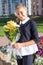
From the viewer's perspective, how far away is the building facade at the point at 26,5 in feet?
149

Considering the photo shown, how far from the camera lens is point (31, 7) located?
50.5 metres

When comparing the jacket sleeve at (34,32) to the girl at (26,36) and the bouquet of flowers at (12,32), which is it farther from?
the bouquet of flowers at (12,32)

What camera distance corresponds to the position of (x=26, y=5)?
1732 inches

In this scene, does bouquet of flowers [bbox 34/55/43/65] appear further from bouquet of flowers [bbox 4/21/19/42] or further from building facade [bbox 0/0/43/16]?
building facade [bbox 0/0/43/16]

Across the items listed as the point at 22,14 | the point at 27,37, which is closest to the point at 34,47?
the point at 27,37

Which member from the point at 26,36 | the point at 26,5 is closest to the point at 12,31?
the point at 26,36

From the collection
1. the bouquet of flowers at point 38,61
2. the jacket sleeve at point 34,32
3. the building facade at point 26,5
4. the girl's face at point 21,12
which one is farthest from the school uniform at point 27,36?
the building facade at point 26,5

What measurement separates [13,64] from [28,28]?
57cm

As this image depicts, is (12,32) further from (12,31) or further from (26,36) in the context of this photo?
(26,36)

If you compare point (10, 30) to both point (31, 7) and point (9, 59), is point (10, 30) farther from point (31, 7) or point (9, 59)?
point (31, 7)

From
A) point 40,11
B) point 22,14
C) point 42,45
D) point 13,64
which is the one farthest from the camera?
point 40,11

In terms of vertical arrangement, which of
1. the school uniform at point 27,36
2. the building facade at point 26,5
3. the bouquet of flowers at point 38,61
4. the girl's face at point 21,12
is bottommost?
the building facade at point 26,5

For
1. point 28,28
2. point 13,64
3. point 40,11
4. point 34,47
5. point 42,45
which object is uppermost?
point 28,28

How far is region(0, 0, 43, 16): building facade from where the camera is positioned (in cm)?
4538
